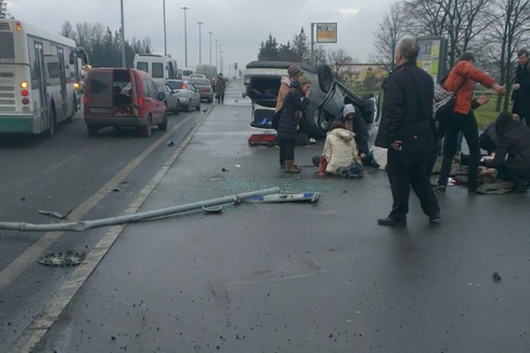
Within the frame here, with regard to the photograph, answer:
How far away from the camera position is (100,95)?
58.9ft

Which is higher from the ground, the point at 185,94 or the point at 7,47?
the point at 7,47

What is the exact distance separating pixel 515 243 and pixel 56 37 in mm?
15731

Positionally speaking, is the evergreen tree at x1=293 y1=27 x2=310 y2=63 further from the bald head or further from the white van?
the bald head

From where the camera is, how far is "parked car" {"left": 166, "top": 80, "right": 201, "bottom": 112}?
3139 centimetres

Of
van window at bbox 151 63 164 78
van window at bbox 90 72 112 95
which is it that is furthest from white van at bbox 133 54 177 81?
van window at bbox 90 72 112 95

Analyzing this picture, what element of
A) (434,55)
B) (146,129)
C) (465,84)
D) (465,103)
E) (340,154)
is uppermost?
(434,55)

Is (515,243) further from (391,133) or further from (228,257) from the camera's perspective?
(228,257)

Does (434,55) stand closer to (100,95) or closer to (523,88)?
(523,88)

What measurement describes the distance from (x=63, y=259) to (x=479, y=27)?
31891 mm

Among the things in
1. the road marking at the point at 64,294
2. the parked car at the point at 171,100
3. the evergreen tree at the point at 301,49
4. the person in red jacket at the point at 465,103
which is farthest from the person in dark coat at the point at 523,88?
the evergreen tree at the point at 301,49

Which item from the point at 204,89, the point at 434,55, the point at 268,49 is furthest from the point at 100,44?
the point at 434,55

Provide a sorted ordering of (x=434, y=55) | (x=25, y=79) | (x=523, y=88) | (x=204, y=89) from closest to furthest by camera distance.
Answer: (x=523, y=88) → (x=434, y=55) → (x=25, y=79) → (x=204, y=89)

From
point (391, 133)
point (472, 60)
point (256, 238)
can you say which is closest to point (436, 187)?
point (472, 60)

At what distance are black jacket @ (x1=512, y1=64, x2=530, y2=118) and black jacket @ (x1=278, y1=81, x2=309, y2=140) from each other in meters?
3.46
